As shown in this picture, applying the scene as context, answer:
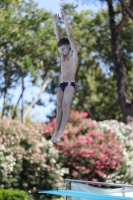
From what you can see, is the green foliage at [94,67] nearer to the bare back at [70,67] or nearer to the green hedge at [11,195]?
the green hedge at [11,195]

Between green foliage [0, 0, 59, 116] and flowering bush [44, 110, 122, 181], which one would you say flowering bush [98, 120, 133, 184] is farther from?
green foliage [0, 0, 59, 116]

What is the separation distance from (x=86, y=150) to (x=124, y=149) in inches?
57.4

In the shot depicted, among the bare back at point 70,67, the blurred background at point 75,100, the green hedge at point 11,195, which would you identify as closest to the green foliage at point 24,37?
the blurred background at point 75,100

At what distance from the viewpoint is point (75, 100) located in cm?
2700

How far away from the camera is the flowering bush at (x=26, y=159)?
12719mm

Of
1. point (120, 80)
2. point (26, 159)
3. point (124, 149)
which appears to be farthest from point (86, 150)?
point (120, 80)

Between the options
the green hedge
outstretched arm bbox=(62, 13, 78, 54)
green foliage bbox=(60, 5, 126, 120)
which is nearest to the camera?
outstretched arm bbox=(62, 13, 78, 54)

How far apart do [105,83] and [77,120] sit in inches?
420

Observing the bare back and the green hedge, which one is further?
the green hedge

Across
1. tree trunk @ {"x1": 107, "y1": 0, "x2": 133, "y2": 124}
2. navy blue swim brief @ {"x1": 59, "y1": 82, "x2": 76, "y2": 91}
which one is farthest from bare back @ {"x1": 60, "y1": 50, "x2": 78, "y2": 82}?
tree trunk @ {"x1": 107, "y1": 0, "x2": 133, "y2": 124}

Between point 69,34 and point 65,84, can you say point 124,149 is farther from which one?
point 69,34

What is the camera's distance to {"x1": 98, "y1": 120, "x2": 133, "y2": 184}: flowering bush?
48.2 feet

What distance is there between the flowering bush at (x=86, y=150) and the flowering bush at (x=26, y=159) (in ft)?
1.23

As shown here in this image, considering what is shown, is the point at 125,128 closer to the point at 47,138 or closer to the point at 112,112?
the point at 47,138
